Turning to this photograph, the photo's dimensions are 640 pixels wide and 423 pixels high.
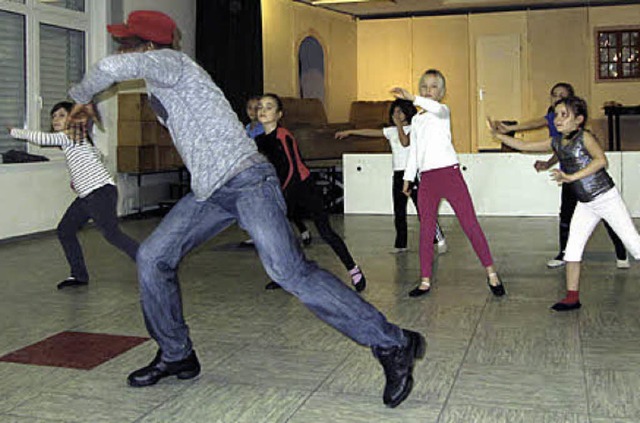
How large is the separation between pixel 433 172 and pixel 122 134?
6.40 metres

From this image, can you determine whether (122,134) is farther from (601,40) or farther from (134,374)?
(601,40)

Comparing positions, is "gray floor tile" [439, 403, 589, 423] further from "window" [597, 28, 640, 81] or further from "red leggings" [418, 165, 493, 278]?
"window" [597, 28, 640, 81]

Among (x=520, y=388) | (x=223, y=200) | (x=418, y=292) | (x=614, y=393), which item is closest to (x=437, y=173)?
(x=418, y=292)

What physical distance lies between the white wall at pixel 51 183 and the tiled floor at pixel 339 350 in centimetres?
204

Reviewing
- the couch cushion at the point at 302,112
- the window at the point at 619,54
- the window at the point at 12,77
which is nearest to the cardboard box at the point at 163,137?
the window at the point at 12,77

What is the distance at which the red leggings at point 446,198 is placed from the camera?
16.3 ft

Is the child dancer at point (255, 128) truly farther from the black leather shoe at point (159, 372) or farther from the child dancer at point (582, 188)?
the black leather shoe at point (159, 372)

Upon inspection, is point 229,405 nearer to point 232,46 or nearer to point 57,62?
point 57,62

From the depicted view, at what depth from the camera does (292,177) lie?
5.45 metres

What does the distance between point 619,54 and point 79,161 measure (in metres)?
14.0

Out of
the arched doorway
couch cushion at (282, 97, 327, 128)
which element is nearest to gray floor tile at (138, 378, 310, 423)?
couch cushion at (282, 97, 327, 128)

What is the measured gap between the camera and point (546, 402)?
10.1ft

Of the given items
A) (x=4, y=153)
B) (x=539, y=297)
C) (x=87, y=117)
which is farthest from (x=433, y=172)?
(x=4, y=153)

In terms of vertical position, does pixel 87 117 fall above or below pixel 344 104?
below
